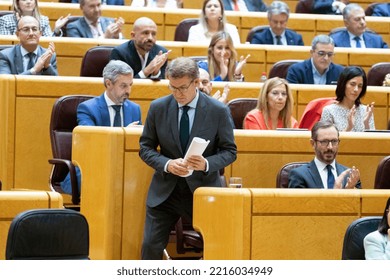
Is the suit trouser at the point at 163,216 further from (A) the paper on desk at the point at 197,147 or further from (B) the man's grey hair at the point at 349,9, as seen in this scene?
Answer: (B) the man's grey hair at the point at 349,9

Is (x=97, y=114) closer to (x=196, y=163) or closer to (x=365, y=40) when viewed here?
(x=196, y=163)

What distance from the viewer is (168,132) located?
4898 millimetres

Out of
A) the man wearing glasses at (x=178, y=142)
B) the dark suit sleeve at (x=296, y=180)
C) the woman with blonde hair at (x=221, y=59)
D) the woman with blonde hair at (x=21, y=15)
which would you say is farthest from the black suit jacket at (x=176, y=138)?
the woman with blonde hair at (x=21, y=15)

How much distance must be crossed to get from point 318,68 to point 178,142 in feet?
8.05

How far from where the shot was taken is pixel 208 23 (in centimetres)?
777

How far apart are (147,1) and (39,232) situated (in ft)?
15.7

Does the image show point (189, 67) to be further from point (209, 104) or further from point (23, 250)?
point (23, 250)

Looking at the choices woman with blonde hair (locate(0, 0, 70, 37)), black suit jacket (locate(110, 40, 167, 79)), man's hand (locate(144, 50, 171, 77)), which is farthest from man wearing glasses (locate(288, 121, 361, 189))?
woman with blonde hair (locate(0, 0, 70, 37))

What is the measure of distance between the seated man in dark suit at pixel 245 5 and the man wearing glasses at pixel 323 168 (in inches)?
147

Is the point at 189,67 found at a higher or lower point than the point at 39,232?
higher

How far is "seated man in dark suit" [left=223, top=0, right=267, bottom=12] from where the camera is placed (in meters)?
8.90
